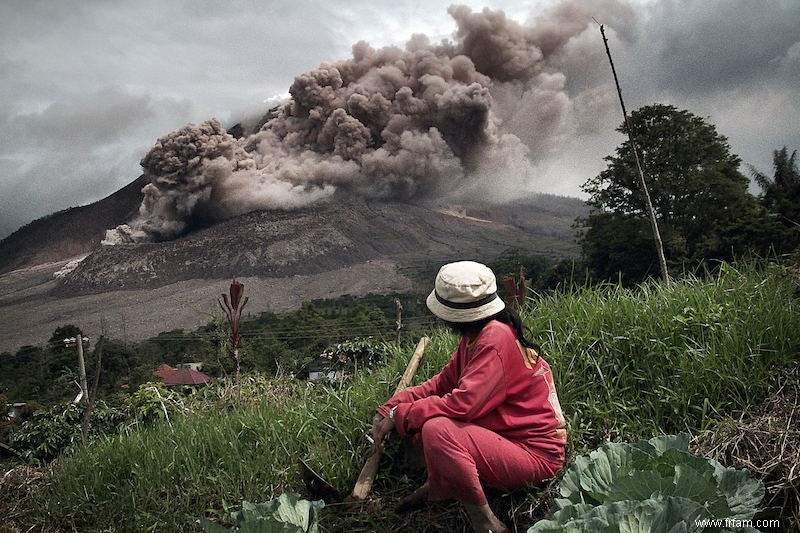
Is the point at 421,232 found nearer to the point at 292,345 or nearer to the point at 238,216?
the point at 238,216

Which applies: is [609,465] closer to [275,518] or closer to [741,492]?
[741,492]

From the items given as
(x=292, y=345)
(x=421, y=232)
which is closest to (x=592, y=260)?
(x=292, y=345)

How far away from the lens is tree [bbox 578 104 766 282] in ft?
82.0

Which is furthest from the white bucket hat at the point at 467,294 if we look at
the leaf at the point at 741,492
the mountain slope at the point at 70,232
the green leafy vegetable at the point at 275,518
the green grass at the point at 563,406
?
the mountain slope at the point at 70,232

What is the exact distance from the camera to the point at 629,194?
Answer: 27750 mm

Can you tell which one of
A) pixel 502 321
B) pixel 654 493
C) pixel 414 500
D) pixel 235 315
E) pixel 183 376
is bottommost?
pixel 183 376

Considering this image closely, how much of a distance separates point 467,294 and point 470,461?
689mm

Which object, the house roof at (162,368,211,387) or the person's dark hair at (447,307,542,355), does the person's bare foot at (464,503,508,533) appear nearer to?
the person's dark hair at (447,307,542,355)

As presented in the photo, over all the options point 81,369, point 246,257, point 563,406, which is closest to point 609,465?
point 563,406

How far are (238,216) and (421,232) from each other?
4677 cm

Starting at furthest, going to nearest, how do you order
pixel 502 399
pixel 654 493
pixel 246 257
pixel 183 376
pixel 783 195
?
pixel 246 257
pixel 183 376
pixel 783 195
pixel 502 399
pixel 654 493

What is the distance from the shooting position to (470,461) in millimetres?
2400

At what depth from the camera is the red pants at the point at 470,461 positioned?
239 cm

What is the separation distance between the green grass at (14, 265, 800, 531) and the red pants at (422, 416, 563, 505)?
53 centimetres
